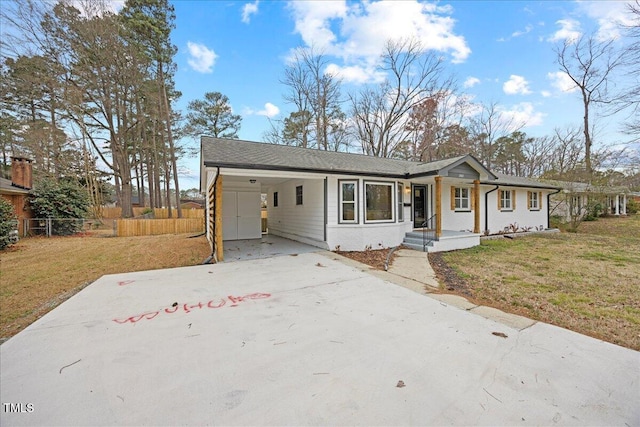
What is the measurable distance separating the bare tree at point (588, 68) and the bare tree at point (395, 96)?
965 cm

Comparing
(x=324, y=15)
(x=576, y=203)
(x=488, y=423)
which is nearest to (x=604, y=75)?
(x=576, y=203)

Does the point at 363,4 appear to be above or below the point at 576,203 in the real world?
above

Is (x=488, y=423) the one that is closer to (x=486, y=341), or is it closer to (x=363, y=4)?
(x=486, y=341)

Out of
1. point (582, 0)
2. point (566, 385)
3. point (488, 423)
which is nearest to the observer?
point (488, 423)

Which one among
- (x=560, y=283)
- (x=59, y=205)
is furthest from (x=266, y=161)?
(x=59, y=205)

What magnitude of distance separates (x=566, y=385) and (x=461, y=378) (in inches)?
32.9

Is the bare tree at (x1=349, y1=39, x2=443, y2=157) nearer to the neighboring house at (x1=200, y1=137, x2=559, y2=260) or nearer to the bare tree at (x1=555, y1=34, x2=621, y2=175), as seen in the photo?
the bare tree at (x1=555, y1=34, x2=621, y2=175)

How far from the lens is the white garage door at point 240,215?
35.5 feet

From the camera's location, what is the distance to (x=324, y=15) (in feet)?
42.0

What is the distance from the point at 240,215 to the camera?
11094 millimetres

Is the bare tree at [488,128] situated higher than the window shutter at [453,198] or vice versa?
the bare tree at [488,128]

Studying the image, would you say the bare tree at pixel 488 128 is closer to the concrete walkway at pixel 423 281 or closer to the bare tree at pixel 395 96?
the bare tree at pixel 395 96

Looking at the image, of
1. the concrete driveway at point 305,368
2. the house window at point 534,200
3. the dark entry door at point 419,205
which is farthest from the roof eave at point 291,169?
the house window at point 534,200

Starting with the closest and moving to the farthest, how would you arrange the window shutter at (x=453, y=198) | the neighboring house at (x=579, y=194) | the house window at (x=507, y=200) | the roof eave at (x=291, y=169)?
the roof eave at (x=291, y=169), the window shutter at (x=453, y=198), the house window at (x=507, y=200), the neighboring house at (x=579, y=194)
